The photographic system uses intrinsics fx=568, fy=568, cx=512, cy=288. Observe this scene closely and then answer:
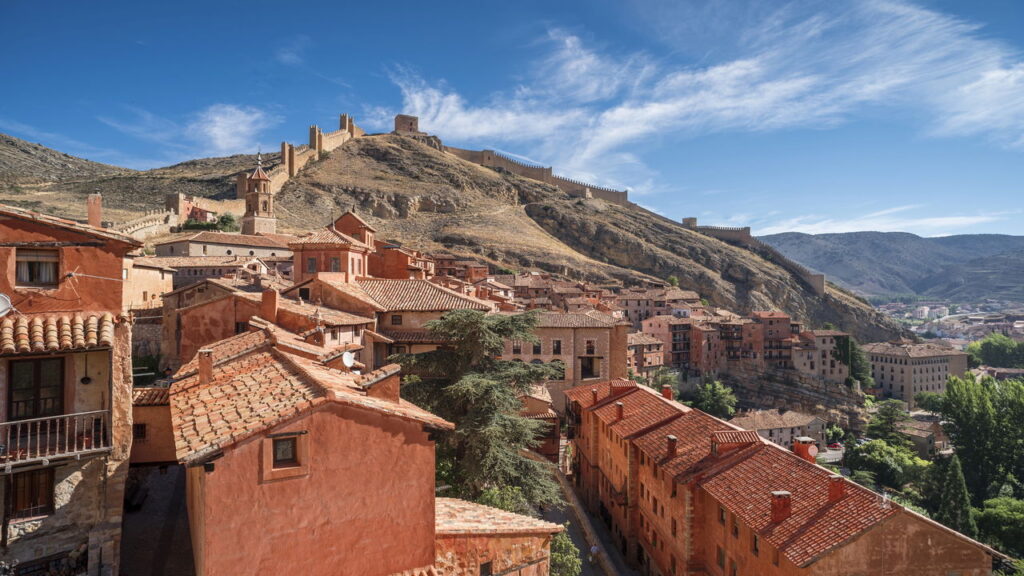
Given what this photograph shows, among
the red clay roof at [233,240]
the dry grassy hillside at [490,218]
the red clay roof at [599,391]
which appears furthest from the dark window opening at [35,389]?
the dry grassy hillside at [490,218]

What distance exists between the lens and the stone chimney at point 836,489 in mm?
15766

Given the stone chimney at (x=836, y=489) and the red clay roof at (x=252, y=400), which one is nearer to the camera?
the red clay roof at (x=252, y=400)

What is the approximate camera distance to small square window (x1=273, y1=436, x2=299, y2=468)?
9180 millimetres

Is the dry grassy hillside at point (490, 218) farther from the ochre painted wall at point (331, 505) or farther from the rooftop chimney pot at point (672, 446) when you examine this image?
the ochre painted wall at point (331, 505)

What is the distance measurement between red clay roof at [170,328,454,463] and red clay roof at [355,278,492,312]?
1451cm

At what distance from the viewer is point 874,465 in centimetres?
6006

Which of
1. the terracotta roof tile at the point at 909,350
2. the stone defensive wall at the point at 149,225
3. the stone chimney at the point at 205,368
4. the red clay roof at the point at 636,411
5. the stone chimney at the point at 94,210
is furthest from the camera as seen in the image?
the terracotta roof tile at the point at 909,350

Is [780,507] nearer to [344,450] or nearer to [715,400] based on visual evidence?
[344,450]

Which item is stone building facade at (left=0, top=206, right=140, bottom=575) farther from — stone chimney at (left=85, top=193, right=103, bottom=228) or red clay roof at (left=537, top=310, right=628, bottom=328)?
red clay roof at (left=537, top=310, right=628, bottom=328)

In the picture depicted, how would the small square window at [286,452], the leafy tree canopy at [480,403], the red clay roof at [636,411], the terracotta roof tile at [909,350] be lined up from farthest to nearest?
the terracotta roof tile at [909,350], the red clay roof at [636,411], the leafy tree canopy at [480,403], the small square window at [286,452]

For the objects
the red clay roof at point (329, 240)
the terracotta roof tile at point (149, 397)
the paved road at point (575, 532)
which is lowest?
the paved road at point (575, 532)

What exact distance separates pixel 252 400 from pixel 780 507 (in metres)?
13.9

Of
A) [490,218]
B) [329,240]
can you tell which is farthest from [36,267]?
[490,218]

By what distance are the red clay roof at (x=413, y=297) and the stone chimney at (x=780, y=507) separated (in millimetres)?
15957
